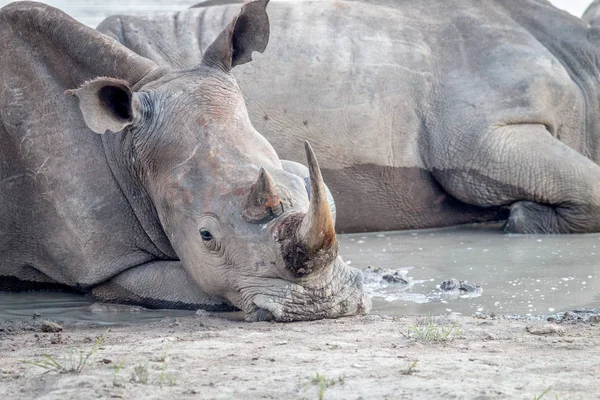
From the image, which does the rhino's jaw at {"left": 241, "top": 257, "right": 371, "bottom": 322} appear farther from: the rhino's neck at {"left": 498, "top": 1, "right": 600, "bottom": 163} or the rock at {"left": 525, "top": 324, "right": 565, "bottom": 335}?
the rhino's neck at {"left": 498, "top": 1, "right": 600, "bottom": 163}

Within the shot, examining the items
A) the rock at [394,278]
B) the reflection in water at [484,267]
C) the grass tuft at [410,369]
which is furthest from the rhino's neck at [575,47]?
the grass tuft at [410,369]

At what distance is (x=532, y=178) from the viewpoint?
9.41 meters

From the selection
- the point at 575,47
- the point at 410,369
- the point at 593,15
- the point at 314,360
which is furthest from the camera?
the point at 593,15

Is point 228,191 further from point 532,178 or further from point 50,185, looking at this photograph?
point 532,178

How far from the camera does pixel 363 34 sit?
9562 mm

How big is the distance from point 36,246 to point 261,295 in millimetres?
1872

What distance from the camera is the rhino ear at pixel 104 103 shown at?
6.25 metres

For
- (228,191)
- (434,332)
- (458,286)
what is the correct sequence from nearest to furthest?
1. (434,332)
2. (228,191)
3. (458,286)

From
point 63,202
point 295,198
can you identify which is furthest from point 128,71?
point 295,198

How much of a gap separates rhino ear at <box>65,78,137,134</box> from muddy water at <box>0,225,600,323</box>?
101cm

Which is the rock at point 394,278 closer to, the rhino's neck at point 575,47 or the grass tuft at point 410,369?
the grass tuft at point 410,369

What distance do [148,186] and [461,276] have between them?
6.63 feet

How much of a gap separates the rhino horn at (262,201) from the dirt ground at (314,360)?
1.70 ft

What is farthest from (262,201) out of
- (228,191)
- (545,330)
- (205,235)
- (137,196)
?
(545,330)
